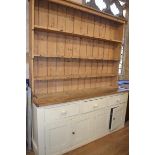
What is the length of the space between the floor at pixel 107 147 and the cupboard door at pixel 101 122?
10 cm

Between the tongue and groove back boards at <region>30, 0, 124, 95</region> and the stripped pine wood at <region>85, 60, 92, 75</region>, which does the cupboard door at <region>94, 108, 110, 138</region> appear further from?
the stripped pine wood at <region>85, 60, 92, 75</region>

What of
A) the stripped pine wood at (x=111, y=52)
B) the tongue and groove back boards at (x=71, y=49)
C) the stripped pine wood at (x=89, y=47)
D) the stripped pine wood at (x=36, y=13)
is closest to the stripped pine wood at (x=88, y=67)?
the tongue and groove back boards at (x=71, y=49)

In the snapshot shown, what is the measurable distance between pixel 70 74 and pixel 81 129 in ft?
2.87

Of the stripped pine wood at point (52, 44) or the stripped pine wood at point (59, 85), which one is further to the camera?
the stripped pine wood at point (59, 85)

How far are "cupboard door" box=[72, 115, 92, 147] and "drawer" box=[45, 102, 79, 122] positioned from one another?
5.4 inches

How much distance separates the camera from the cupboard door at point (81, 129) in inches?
85.1

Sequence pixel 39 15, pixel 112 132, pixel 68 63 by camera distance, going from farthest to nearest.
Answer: pixel 112 132, pixel 68 63, pixel 39 15

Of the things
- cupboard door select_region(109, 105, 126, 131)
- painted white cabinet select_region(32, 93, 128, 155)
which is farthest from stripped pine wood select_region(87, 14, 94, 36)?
cupboard door select_region(109, 105, 126, 131)

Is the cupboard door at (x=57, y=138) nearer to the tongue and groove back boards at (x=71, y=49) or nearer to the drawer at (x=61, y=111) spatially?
the drawer at (x=61, y=111)

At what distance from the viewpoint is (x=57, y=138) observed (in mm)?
2000
